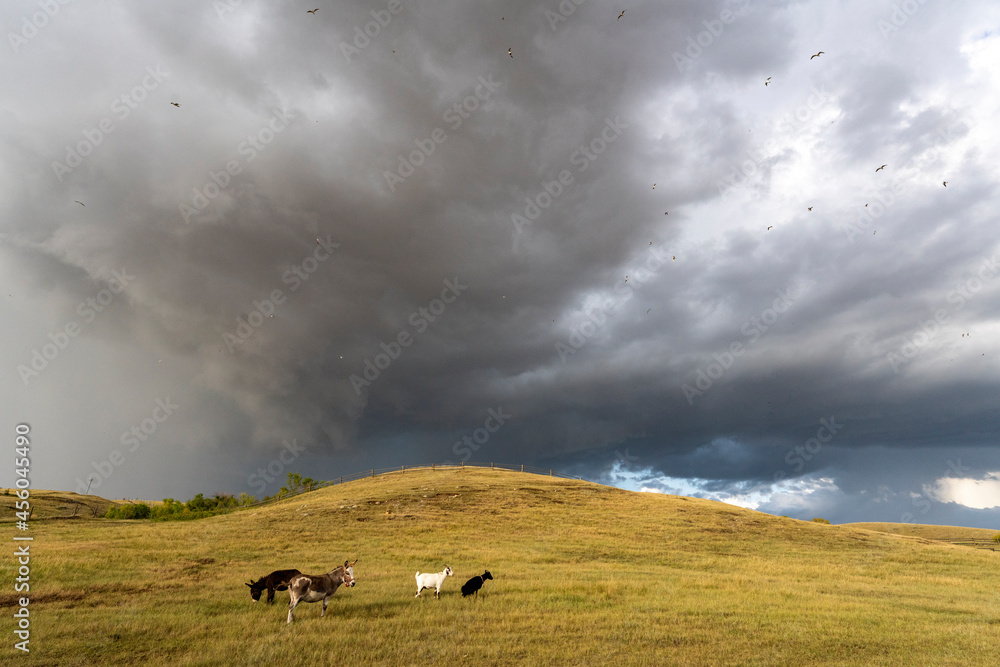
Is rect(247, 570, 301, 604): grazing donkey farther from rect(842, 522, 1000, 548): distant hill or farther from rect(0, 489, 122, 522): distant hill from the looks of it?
rect(842, 522, 1000, 548): distant hill

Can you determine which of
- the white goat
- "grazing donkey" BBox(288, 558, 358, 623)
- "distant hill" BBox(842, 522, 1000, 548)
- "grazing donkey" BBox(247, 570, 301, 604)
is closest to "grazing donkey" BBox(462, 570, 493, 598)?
the white goat

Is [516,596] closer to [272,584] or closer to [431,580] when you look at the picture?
[431,580]

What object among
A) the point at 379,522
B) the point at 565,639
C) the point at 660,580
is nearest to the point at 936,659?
the point at 565,639

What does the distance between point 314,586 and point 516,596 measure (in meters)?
8.79

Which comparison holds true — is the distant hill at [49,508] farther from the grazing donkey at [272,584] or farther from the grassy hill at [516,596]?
the grazing donkey at [272,584]

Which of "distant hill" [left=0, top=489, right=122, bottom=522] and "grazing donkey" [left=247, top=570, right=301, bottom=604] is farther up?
"distant hill" [left=0, top=489, right=122, bottom=522]

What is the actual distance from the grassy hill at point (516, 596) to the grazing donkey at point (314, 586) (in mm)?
567

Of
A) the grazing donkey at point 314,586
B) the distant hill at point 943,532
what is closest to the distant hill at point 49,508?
the grazing donkey at point 314,586

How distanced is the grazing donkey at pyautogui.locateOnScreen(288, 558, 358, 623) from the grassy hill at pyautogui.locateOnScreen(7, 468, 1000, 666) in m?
0.57

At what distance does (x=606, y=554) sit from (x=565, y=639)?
2522 centimetres

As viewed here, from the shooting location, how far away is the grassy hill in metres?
14.0

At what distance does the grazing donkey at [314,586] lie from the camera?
16062 millimetres

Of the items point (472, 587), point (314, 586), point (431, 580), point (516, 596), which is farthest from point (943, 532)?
point (314, 586)

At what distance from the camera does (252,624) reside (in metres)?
15.8
